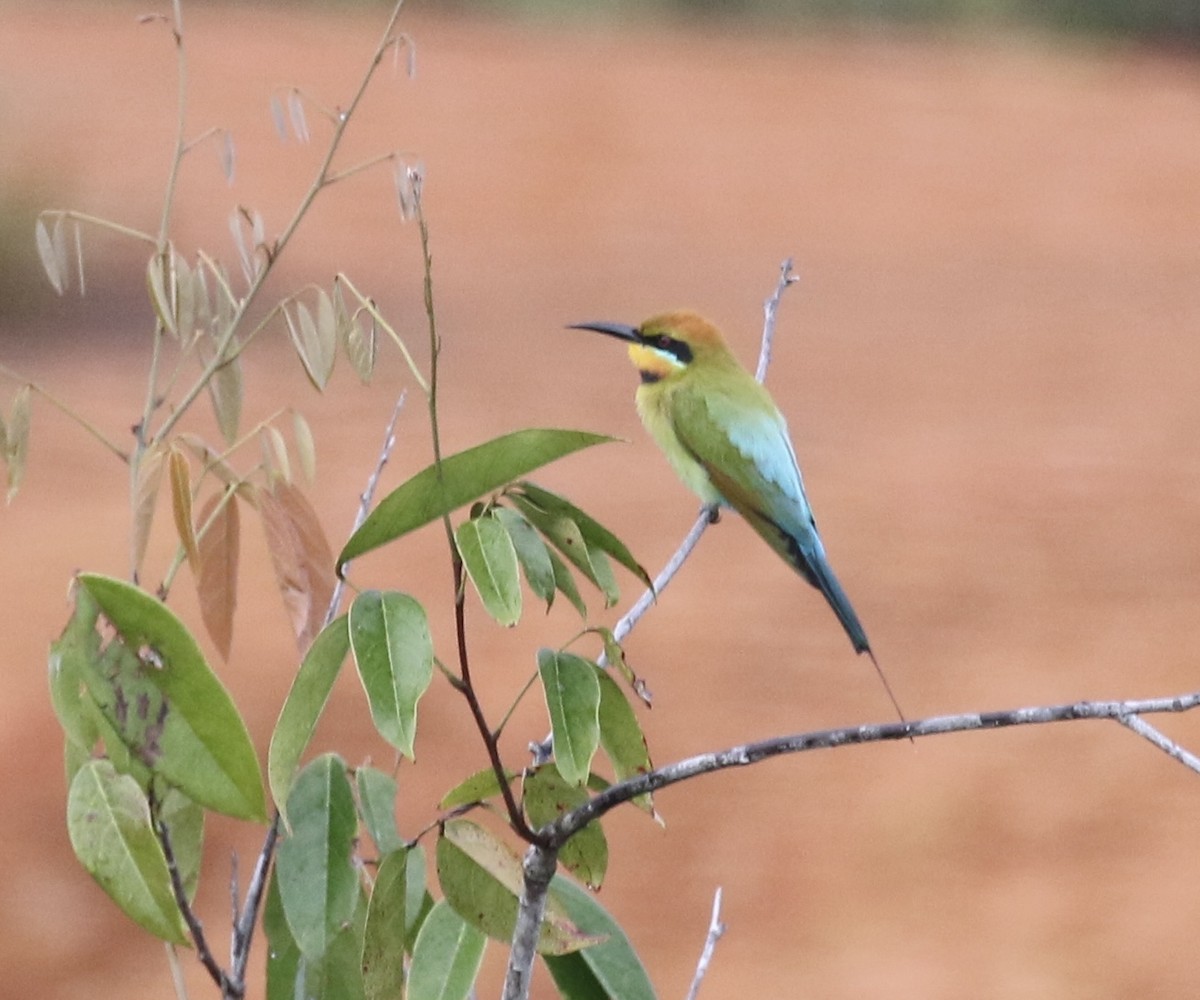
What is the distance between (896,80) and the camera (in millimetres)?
12086

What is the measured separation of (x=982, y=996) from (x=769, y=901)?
1.42 feet

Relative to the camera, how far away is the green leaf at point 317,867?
752 mm

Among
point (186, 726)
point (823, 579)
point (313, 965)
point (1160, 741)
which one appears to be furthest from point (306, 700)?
point (823, 579)

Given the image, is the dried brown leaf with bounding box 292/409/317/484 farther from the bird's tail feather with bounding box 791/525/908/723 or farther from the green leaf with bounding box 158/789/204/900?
the bird's tail feather with bounding box 791/525/908/723

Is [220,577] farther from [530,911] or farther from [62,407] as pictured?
[530,911]

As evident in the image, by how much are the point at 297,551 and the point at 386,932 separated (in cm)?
18

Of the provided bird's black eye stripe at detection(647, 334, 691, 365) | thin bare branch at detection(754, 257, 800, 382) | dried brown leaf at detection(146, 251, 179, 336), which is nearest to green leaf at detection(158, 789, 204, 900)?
dried brown leaf at detection(146, 251, 179, 336)

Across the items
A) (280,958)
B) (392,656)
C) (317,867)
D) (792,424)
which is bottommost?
(792,424)

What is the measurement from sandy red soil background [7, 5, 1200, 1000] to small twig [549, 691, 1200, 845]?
8.53ft

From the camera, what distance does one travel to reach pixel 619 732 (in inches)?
30.6

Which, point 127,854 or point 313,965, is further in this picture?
point 313,965

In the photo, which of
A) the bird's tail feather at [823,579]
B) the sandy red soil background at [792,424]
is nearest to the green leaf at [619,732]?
the bird's tail feather at [823,579]

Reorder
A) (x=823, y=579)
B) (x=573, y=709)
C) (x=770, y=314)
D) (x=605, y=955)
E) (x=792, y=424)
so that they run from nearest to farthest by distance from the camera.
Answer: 1. (x=573, y=709)
2. (x=605, y=955)
3. (x=770, y=314)
4. (x=823, y=579)
5. (x=792, y=424)

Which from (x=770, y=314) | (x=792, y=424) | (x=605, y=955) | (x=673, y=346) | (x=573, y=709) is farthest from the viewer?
(x=792, y=424)
